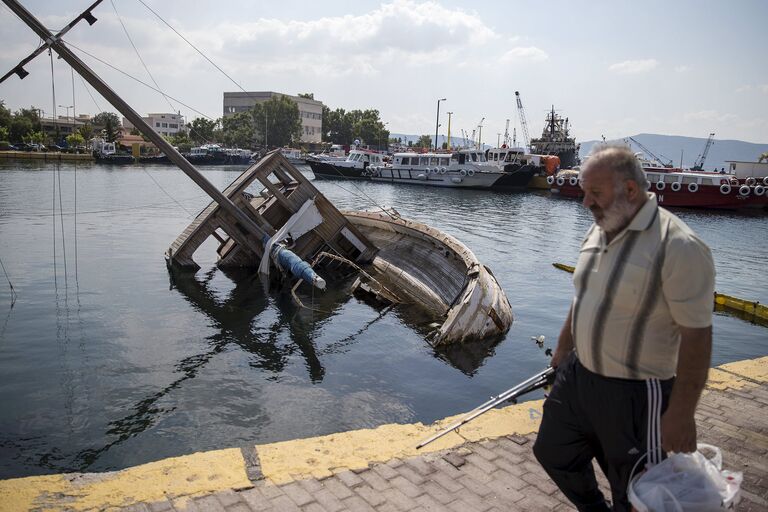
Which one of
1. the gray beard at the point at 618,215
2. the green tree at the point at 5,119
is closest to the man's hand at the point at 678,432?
the gray beard at the point at 618,215

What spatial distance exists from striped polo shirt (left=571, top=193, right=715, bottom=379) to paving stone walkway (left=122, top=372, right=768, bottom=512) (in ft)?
5.97

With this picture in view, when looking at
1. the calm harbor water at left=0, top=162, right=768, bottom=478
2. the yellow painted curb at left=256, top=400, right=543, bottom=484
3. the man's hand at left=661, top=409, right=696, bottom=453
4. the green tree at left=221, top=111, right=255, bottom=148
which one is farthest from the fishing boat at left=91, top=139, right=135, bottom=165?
the man's hand at left=661, top=409, right=696, bottom=453

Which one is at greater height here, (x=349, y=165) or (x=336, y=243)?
(x=349, y=165)

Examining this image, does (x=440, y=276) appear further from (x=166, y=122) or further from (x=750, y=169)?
(x=166, y=122)

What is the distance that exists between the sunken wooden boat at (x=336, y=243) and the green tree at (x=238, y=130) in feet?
396

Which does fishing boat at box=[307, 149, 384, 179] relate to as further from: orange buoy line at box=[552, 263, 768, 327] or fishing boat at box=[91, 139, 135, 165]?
orange buoy line at box=[552, 263, 768, 327]

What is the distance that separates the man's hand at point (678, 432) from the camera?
105 inches

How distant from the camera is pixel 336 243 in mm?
17172

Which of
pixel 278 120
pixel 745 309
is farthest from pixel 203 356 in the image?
pixel 278 120

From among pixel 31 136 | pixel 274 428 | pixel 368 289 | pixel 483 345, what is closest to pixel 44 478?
pixel 274 428

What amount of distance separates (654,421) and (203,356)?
8.93 m

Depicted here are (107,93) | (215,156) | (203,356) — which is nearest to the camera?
(203,356)

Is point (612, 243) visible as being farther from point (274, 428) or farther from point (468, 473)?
point (274, 428)

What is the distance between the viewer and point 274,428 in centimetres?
723
